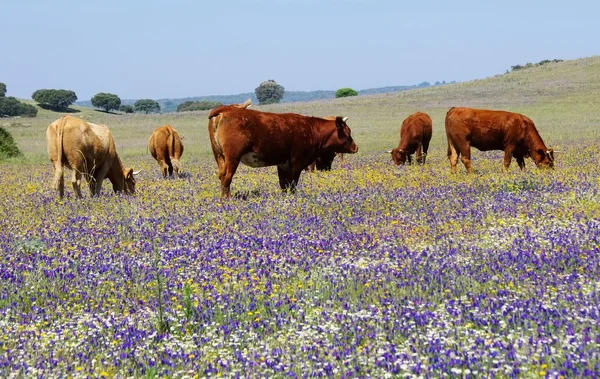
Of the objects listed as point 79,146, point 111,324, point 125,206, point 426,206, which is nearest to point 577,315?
point 111,324

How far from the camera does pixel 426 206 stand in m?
10.3

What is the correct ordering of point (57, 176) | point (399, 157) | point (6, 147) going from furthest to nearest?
point (6, 147) → point (399, 157) → point (57, 176)

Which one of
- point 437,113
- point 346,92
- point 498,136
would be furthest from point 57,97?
point 498,136

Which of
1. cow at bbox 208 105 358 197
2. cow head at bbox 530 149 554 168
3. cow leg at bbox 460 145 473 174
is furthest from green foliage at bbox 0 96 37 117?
cow head at bbox 530 149 554 168

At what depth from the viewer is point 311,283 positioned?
20.5ft

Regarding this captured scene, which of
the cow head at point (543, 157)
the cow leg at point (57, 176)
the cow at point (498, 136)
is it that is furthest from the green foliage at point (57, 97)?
the cow head at point (543, 157)

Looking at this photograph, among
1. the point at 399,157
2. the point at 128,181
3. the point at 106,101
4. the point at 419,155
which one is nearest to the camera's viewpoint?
the point at 128,181

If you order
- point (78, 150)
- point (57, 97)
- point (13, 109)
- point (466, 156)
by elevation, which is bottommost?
point (466, 156)

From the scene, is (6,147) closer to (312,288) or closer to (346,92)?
(312,288)

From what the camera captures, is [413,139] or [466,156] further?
[413,139]

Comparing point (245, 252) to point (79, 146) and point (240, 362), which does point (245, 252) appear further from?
point (79, 146)

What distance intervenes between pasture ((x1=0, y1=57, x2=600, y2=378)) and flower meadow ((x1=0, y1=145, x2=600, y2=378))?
2 cm

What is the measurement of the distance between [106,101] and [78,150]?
15068 centimetres

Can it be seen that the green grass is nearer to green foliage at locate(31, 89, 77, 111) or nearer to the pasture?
the pasture
